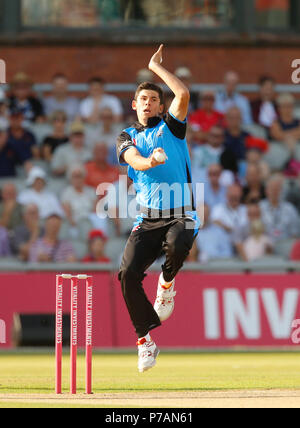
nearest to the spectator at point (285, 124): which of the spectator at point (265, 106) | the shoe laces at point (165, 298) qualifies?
the spectator at point (265, 106)

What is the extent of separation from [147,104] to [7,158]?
938cm

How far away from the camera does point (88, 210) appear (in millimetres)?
17594

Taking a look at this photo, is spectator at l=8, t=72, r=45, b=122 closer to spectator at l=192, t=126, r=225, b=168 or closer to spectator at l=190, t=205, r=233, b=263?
spectator at l=192, t=126, r=225, b=168

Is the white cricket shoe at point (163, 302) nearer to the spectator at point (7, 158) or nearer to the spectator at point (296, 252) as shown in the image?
the spectator at point (296, 252)

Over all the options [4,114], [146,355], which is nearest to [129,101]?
[4,114]

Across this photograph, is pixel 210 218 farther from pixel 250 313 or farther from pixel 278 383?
pixel 278 383

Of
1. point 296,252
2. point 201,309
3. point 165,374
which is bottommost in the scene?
point 201,309

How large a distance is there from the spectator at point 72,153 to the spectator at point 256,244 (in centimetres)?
323

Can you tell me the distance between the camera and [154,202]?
966 centimetres

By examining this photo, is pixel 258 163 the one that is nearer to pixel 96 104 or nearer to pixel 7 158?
pixel 96 104

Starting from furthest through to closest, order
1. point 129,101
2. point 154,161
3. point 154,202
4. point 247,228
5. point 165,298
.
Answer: point 129,101, point 247,228, point 165,298, point 154,202, point 154,161

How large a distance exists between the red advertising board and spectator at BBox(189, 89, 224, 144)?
3762 mm

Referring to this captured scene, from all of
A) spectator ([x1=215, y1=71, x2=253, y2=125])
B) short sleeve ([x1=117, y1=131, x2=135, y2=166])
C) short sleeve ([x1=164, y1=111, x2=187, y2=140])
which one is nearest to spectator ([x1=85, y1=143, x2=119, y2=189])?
spectator ([x1=215, y1=71, x2=253, y2=125])

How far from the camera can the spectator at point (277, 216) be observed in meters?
18.0
